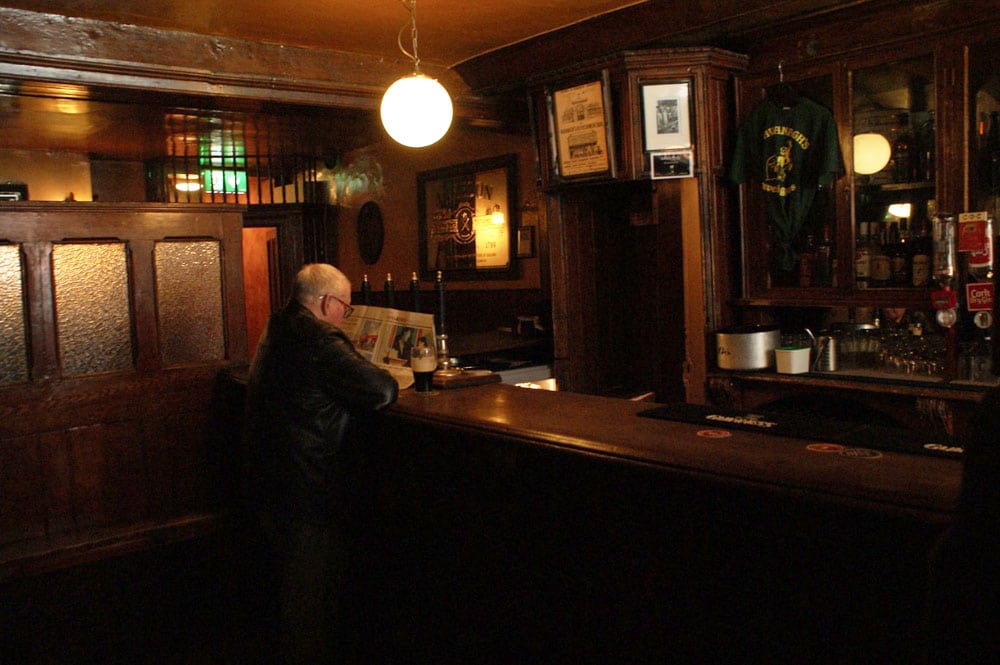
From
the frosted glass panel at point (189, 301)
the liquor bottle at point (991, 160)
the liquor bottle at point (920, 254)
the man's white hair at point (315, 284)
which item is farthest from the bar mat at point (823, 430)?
the frosted glass panel at point (189, 301)

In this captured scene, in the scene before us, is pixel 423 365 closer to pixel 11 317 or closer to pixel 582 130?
pixel 582 130

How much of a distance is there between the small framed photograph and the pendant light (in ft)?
4.12

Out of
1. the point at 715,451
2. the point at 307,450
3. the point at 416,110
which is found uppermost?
the point at 416,110

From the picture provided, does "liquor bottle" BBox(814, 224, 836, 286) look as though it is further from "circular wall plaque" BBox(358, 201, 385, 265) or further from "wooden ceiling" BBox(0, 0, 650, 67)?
"circular wall plaque" BBox(358, 201, 385, 265)

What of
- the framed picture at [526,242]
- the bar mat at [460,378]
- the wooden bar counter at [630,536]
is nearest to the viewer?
the wooden bar counter at [630,536]

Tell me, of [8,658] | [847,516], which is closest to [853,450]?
[847,516]

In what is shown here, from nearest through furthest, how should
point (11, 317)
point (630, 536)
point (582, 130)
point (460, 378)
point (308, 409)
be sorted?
point (630, 536)
point (308, 409)
point (460, 378)
point (11, 317)
point (582, 130)

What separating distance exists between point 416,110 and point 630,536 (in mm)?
2404

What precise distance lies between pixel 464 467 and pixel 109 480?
2.68 meters

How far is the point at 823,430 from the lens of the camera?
7.44 feet

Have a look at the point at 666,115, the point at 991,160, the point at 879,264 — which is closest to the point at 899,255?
the point at 879,264

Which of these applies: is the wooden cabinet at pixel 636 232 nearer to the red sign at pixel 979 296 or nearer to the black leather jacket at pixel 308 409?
the red sign at pixel 979 296

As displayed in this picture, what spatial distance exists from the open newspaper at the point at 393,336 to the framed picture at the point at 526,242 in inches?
119

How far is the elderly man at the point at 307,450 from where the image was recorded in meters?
2.86
